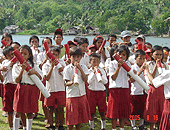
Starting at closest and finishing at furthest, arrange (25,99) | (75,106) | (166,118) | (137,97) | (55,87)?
(166,118) → (75,106) → (25,99) → (55,87) → (137,97)

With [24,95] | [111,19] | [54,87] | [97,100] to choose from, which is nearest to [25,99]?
[24,95]

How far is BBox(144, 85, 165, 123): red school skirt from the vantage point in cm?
446

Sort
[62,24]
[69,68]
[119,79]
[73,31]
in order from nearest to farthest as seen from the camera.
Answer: [69,68]
[119,79]
[73,31]
[62,24]

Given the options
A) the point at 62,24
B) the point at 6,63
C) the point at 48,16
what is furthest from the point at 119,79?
the point at 48,16

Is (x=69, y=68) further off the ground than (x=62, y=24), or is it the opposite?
(x=62, y=24)

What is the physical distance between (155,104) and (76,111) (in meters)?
1.54

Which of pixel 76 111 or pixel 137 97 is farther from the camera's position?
pixel 137 97

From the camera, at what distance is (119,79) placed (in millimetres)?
4555

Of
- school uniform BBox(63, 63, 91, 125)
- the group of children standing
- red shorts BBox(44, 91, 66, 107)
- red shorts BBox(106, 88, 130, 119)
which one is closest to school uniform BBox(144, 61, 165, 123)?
the group of children standing

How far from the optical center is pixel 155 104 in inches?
177

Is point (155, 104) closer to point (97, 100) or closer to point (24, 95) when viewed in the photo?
point (97, 100)

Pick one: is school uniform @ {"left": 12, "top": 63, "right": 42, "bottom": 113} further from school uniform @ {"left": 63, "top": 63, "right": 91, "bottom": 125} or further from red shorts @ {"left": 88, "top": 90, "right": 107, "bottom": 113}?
red shorts @ {"left": 88, "top": 90, "right": 107, "bottom": 113}

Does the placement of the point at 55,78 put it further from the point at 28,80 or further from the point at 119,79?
the point at 119,79

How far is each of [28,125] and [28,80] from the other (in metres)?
0.82
